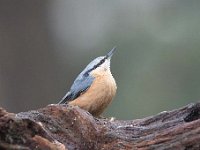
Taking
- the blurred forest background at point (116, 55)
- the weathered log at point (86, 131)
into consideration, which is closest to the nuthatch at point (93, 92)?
the weathered log at point (86, 131)

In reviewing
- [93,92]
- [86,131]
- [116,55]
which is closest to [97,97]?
[93,92]

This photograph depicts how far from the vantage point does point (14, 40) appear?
24.6 feet

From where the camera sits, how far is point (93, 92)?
17.1 ft

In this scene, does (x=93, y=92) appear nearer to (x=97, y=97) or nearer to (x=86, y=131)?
(x=97, y=97)

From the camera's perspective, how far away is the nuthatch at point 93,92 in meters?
5.12

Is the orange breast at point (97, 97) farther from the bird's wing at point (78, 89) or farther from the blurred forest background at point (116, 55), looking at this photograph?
the blurred forest background at point (116, 55)

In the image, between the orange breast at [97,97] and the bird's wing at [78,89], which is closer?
the orange breast at [97,97]

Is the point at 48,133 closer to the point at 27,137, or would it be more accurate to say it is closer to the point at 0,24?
the point at 27,137

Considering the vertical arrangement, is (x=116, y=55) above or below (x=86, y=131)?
above

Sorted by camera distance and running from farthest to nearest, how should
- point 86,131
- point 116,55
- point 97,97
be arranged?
point 116,55, point 97,97, point 86,131

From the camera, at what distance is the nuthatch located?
512 centimetres

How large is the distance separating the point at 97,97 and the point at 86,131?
153cm

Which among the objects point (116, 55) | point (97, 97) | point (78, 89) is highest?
point (116, 55)

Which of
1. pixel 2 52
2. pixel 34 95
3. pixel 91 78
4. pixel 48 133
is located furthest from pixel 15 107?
pixel 48 133
